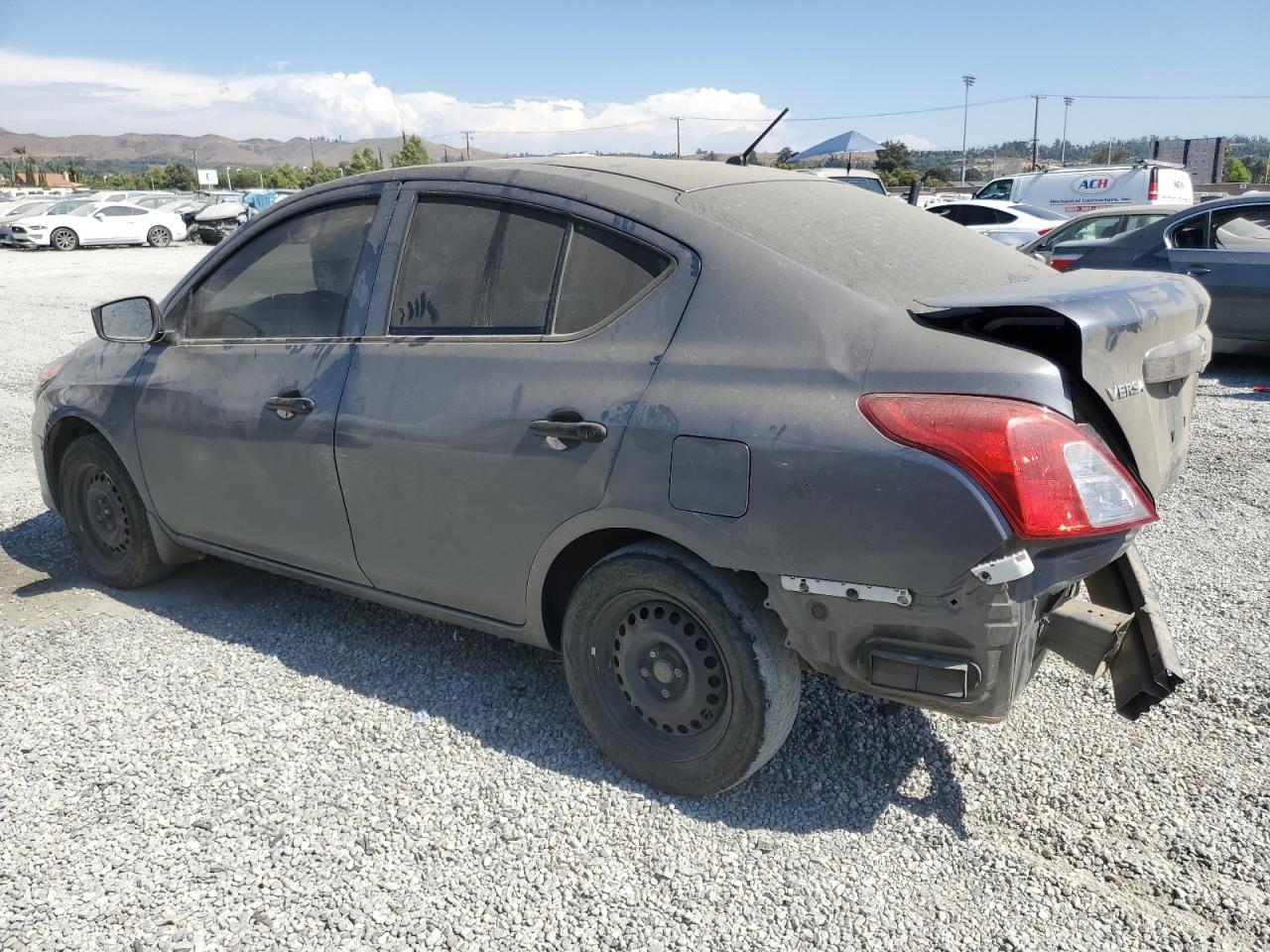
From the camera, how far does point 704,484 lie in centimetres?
249

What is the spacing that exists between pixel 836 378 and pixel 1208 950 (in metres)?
1.57

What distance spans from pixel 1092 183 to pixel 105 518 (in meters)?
21.6

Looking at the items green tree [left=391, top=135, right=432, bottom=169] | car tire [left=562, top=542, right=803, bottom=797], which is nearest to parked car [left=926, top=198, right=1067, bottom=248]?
car tire [left=562, top=542, right=803, bottom=797]

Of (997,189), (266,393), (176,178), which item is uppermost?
(176,178)

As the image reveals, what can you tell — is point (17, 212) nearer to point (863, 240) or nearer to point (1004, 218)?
point (1004, 218)

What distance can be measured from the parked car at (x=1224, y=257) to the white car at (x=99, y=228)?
31.6m

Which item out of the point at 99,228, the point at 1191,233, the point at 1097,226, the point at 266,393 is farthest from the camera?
the point at 99,228

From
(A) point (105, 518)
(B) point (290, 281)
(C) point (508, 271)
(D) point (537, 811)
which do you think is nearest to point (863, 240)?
(C) point (508, 271)

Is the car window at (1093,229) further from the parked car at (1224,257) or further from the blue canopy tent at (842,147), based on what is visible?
the blue canopy tent at (842,147)

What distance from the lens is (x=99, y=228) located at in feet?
103

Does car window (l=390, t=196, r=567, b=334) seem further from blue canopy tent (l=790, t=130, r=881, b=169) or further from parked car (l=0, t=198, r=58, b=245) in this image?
parked car (l=0, t=198, r=58, b=245)

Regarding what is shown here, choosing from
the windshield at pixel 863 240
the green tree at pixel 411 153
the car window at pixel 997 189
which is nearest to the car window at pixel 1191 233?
the windshield at pixel 863 240

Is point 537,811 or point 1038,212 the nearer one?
point 537,811

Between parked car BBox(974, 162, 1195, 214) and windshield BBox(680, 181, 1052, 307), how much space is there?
18.7m
